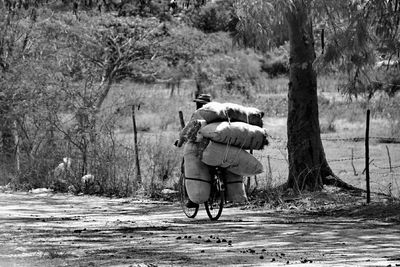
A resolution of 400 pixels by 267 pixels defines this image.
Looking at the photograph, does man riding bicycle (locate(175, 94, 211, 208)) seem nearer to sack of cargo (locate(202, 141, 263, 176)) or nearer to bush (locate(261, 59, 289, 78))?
sack of cargo (locate(202, 141, 263, 176))

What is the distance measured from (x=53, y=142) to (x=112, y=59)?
1280 cm

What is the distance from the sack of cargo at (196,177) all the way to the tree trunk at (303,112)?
4.80 m

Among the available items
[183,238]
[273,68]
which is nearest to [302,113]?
[183,238]

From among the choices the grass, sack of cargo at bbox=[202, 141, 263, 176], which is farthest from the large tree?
sack of cargo at bbox=[202, 141, 263, 176]

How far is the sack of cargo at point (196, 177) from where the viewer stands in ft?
49.9

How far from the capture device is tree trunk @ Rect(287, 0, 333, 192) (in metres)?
19.9

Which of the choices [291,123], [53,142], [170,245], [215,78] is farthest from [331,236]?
[215,78]

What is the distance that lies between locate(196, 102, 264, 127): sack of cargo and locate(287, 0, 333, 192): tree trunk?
4697mm

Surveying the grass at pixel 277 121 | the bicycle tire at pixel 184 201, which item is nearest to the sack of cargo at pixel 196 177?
the bicycle tire at pixel 184 201

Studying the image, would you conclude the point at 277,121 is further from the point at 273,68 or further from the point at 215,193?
the point at 215,193

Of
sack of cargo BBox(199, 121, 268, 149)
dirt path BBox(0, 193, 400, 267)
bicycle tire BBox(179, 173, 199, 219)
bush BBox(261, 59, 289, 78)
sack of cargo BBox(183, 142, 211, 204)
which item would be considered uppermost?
bush BBox(261, 59, 289, 78)

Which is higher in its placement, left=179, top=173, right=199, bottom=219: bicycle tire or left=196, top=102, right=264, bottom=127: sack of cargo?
left=196, top=102, right=264, bottom=127: sack of cargo

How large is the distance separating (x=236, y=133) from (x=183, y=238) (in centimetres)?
255

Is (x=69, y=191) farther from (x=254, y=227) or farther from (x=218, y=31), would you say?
(x=218, y=31)
